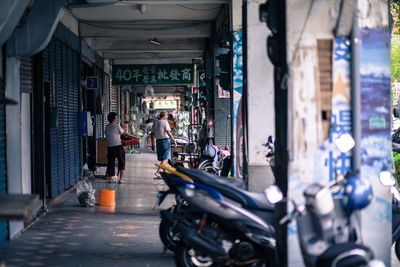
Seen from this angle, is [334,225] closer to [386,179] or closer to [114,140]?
[386,179]

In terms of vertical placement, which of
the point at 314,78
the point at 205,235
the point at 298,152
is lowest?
the point at 205,235

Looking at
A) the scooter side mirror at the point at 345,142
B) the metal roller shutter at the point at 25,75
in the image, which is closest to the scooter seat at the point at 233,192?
the scooter side mirror at the point at 345,142

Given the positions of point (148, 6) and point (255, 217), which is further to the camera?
point (148, 6)

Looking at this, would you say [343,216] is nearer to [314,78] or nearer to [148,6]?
[314,78]

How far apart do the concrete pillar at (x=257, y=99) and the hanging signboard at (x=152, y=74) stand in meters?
11.0

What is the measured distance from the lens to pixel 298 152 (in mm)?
4812

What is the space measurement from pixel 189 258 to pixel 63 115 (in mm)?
7637

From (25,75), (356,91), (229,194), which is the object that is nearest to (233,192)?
(229,194)

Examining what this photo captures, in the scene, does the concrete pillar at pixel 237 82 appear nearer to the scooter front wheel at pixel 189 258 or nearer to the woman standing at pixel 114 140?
the woman standing at pixel 114 140

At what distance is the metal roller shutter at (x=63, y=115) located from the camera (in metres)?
11.2

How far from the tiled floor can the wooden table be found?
2.07 metres

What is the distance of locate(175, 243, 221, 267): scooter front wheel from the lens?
17.5ft

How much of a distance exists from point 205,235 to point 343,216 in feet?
4.83

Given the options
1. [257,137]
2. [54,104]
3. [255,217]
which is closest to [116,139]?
[54,104]
